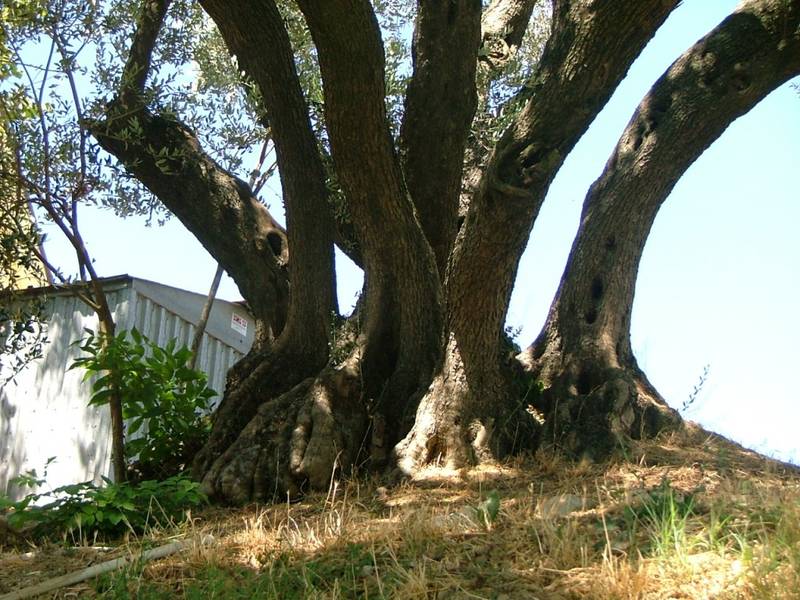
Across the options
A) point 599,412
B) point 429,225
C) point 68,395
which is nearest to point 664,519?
point 599,412

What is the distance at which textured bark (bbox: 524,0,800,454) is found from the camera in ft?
23.2

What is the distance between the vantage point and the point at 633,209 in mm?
7477

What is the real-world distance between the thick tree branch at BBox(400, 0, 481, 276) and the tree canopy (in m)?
0.02

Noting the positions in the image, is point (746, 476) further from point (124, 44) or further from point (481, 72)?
point (124, 44)

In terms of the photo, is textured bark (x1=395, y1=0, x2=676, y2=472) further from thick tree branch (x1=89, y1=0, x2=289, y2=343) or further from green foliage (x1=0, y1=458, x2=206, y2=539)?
thick tree branch (x1=89, y1=0, x2=289, y2=343)

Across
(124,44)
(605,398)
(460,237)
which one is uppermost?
(124,44)

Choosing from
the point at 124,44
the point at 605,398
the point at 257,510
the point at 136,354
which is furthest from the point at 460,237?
the point at 124,44

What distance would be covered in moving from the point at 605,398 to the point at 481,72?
3384mm

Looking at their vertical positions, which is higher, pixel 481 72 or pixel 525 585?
pixel 481 72

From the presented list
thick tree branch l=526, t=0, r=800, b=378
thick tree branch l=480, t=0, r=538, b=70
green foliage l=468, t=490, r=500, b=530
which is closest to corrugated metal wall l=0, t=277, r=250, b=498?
thick tree branch l=480, t=0, r=538, b=70

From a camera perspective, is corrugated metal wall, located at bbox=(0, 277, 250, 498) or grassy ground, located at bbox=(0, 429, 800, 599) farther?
corrugated metal wall, located at bbox=(0, 277, 250, 498)

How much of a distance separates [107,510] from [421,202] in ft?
11.4

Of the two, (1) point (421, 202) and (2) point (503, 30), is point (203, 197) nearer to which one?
(1) point (421, 202)

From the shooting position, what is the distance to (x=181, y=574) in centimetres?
493
